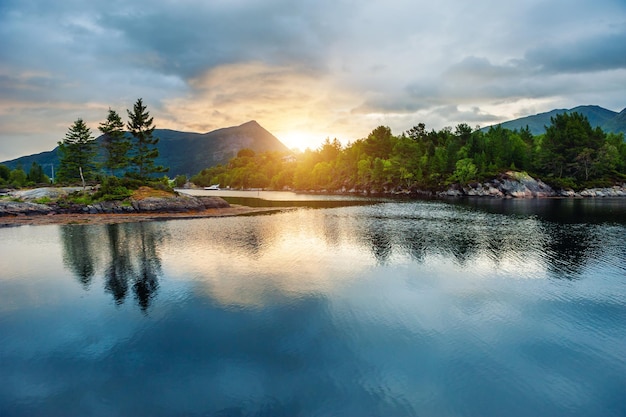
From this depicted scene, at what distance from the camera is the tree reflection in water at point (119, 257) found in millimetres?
27859

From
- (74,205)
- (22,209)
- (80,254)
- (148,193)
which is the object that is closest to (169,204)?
(148,193)

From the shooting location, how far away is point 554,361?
16750 mm

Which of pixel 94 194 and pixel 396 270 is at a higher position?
pixel 94 194

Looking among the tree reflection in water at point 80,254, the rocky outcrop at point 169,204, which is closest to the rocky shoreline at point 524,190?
the rocky outcrop at point 169,204

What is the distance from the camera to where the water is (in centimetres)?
1399

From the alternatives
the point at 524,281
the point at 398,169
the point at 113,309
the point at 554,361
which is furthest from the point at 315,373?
the point at 398,169

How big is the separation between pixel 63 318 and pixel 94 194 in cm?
6298

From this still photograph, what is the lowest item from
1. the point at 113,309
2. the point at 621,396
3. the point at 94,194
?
the point at 621,396

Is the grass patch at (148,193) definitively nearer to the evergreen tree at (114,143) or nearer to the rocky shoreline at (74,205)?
the rocky shoreline at (74,205)

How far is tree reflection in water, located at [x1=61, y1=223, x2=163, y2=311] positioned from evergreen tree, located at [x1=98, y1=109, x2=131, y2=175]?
105 ft

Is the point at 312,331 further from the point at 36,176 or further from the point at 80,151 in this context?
the point at 36,176

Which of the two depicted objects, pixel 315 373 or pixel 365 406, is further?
pixel 315 373

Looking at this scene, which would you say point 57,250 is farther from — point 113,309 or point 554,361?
point 554,361

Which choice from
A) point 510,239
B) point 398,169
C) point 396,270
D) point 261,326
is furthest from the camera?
point 398,169
